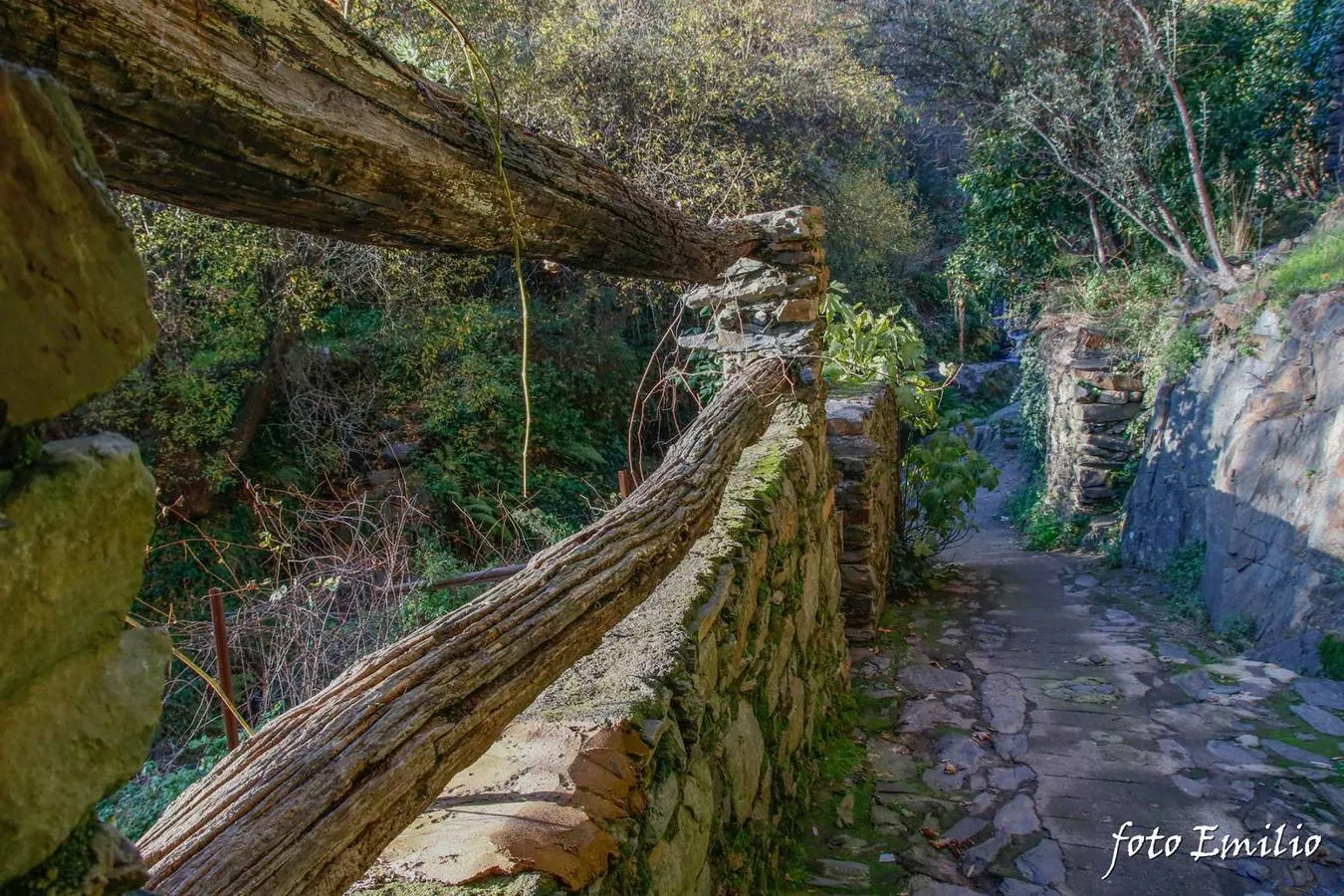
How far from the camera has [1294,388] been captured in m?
5.20

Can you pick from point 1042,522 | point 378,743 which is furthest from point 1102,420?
point 378,743

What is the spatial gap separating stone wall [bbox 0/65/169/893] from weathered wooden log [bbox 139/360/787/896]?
0.33 m

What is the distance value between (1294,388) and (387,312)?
267 inches

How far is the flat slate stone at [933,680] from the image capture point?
161 inches

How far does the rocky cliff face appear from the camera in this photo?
4.39 metres

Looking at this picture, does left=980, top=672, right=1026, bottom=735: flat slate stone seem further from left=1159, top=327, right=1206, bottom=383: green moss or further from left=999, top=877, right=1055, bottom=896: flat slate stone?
left=1159, top=327, right=1206, bottom=383: green moss

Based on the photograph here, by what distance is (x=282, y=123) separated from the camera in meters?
0.90

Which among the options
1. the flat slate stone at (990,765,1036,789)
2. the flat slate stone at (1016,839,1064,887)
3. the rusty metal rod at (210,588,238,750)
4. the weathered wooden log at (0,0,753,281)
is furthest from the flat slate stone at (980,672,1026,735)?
the weathered wooden log at (0,0,753,281)

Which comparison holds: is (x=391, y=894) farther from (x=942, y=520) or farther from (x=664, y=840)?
(x=942, y=520)

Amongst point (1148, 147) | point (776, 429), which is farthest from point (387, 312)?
point (1148, 147)

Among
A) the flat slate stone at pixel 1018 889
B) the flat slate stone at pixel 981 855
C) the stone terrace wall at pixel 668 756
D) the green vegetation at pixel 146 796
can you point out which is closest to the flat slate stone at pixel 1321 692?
the flat slate stone at pixel 981 855

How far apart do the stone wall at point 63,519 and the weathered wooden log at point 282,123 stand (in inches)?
12.4

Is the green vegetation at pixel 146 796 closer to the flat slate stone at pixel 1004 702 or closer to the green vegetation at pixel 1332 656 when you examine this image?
the flat slate stone at pixel 1004 702

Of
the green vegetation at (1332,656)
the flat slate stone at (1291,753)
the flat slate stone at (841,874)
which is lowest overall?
the flat slate stone at (841,874)
